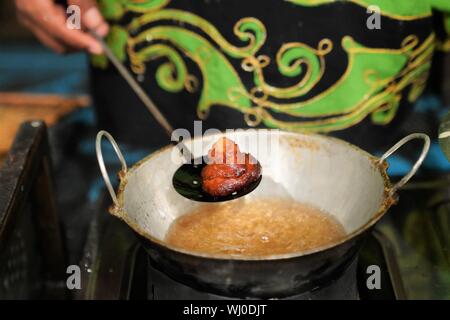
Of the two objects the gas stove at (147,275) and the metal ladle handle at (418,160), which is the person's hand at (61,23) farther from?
the metal ladle handle at (418,160)

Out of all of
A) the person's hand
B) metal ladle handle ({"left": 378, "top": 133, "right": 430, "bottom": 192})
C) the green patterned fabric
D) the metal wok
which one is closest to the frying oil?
the metal wok

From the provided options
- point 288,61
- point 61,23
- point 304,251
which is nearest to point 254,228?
point 304,251

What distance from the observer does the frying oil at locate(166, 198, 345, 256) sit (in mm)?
1160

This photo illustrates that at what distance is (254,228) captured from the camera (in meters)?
1.23

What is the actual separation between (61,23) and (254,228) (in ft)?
2.85

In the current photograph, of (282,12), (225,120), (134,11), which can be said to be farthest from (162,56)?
(282,12)

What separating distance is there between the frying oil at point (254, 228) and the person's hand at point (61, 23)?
640 millimetres

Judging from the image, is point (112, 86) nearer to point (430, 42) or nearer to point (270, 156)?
point (270, 156)

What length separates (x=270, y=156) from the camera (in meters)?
1.35

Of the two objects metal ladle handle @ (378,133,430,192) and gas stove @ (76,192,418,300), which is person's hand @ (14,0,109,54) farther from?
metal ladle handle @ (378,133,430,192)

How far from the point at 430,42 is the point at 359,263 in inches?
28.2

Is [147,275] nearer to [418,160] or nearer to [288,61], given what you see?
[418,160]

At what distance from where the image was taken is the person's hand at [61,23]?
5.33 feet

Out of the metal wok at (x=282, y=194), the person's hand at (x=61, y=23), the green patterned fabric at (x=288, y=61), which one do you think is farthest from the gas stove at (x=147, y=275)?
the person's hand at (x=61, y=23)
